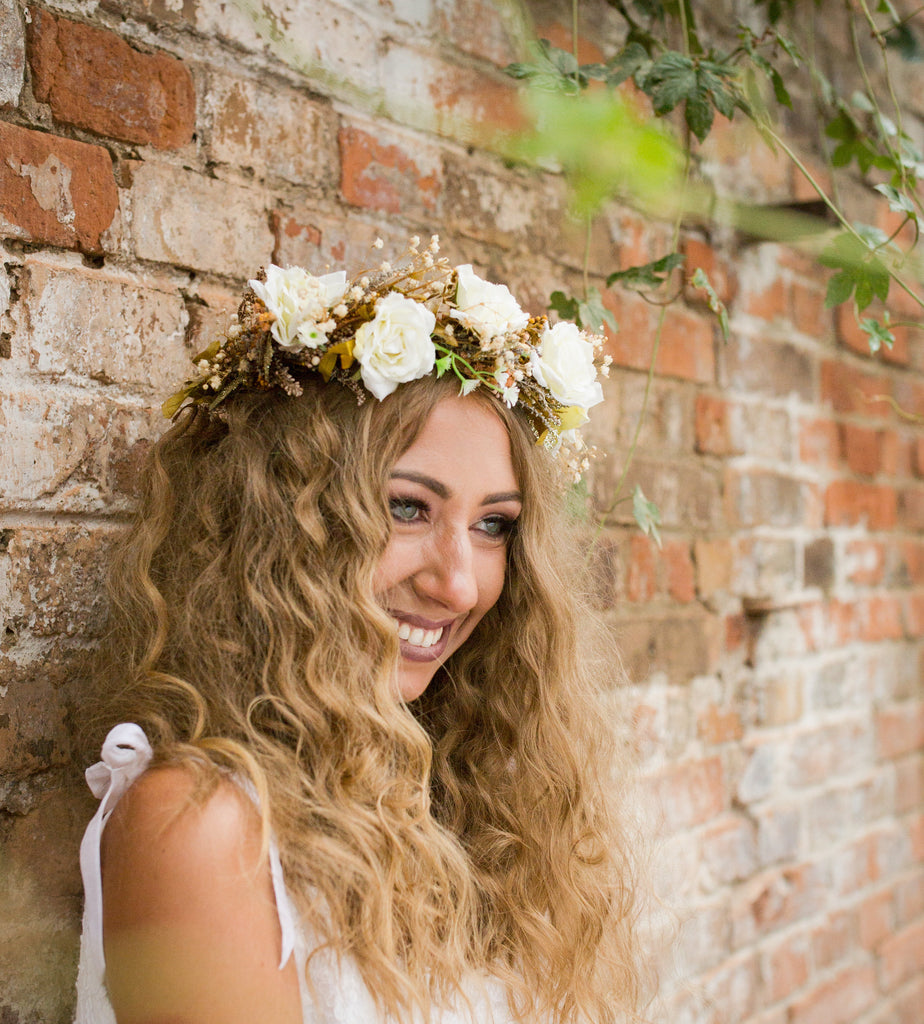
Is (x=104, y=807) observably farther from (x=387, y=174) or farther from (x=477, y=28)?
(x=477, y=28)

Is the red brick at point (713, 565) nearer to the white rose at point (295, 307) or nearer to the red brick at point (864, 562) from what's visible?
the red brick at point (864, 562)

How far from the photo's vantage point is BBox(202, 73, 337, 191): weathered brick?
1274 millimetres

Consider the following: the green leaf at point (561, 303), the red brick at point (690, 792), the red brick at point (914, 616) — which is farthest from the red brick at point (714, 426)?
the red brick at point (914, 616)

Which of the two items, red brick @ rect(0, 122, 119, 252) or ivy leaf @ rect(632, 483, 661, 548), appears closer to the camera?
red brick @ rect(0, 122, 119, 252)

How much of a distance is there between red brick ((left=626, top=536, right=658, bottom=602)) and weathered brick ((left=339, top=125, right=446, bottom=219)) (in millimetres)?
674

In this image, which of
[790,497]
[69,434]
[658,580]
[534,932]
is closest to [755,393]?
[790,497]

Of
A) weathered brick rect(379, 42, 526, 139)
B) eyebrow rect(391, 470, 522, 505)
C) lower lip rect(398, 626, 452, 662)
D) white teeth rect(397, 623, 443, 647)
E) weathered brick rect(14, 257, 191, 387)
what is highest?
weathered brick rect(379, 42, 526, 139)

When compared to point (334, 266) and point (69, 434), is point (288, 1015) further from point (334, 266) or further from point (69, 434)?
point (334, 266)

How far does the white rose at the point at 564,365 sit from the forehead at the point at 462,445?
0.08 m

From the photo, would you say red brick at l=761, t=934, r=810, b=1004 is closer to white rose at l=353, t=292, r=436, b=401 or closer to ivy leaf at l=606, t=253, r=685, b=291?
ivy leaf at l=606, t=253, r=685, b=291

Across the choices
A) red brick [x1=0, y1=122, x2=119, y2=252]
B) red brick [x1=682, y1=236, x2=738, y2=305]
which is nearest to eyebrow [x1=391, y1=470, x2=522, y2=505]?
A: red brick [x1=0, y1=122, x2=119, y2=252]

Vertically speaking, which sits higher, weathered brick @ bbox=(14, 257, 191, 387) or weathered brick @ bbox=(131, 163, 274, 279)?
weathered brick @ bbox=(131, 163, 274, 279)

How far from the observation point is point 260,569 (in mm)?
1111

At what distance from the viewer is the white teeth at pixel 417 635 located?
1.20 meters
